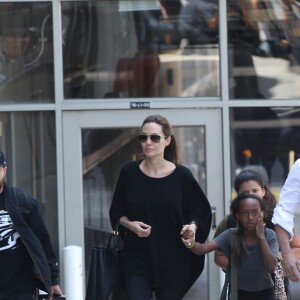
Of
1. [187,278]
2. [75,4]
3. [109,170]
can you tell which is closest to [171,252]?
[187,278]

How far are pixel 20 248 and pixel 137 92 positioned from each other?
10.7ft

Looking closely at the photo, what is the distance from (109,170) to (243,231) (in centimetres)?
336

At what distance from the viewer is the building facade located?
8.88m

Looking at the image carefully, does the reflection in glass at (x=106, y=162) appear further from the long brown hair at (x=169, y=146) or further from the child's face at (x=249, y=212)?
the child's face at (x=249, y=212)

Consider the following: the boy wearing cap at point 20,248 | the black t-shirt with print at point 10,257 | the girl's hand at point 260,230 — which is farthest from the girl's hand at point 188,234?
the black t-shirt with print at point 10,257

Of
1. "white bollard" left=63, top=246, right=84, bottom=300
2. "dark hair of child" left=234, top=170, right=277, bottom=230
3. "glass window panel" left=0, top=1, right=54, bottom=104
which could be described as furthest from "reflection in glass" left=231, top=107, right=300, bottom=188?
"dark hair of child" left=234, top=170, right=277, bottom=230

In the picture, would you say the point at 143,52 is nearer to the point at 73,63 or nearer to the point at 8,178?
the point at 73,63

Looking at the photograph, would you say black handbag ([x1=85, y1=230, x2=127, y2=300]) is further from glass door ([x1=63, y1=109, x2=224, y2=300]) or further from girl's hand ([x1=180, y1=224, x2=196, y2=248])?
glass door ([x1=63, y1=109, x2=224, y2=300])

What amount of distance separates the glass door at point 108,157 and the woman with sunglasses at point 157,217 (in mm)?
2794

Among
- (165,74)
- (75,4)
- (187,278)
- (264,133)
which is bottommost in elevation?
(187,278)

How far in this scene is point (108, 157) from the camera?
902 cm

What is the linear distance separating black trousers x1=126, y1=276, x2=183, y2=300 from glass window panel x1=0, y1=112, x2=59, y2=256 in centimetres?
317

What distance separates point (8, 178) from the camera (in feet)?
30.0

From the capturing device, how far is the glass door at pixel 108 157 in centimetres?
884
